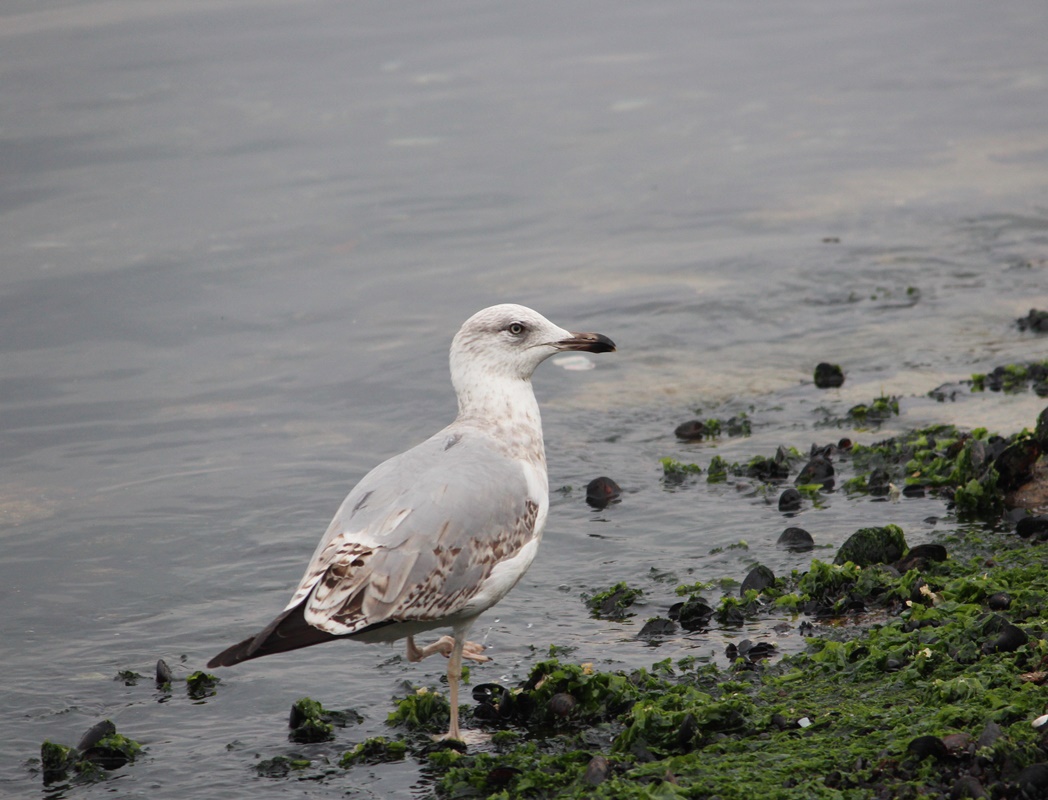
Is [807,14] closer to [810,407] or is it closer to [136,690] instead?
[810,407]

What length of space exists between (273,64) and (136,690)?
45.4ft

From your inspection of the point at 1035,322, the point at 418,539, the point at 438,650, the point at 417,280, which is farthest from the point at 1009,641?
the point at 417,280

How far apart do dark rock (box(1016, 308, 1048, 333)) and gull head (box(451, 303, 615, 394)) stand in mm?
6138

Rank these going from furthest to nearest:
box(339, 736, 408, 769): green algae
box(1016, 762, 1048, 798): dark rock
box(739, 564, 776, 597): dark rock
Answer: box(739, 564, 776, 597): dark rock
box(339, 736, 408, 769): green algae
box(1016, 762, 1048, 798): dark rock

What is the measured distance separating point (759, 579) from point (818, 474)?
1797 mm

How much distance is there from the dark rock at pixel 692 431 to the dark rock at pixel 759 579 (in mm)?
2987

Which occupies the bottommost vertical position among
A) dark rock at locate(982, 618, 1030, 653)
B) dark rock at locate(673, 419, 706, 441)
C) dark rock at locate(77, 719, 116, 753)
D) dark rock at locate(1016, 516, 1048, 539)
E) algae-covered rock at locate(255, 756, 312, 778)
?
algae-covered rock at locate(255, 756, 312, 778)

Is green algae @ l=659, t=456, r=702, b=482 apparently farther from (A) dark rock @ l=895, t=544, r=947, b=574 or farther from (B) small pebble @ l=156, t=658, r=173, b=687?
(B) small pebble @ l=156, t=658, r=173, b=687

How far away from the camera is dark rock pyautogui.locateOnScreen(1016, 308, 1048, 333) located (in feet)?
38.4

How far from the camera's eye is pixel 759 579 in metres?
7.27

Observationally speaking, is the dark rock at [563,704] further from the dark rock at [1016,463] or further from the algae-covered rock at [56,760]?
the dark rock at [1016,463]

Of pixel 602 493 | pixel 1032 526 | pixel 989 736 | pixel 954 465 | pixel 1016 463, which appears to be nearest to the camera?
pixel 989 736

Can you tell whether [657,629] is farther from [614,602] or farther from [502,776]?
[502,776]

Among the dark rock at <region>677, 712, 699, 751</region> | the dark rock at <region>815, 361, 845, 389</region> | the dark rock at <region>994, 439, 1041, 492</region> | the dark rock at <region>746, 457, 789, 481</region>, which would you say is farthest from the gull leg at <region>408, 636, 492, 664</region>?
the dark rock at <region>815, 361, 845, 389</region>
